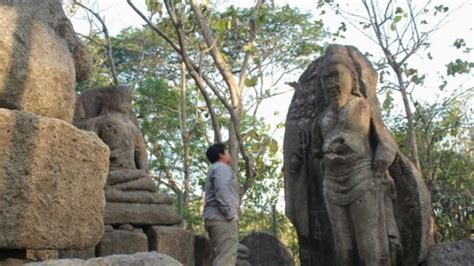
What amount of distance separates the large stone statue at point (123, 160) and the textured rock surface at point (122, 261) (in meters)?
3.76

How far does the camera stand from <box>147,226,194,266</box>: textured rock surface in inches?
235

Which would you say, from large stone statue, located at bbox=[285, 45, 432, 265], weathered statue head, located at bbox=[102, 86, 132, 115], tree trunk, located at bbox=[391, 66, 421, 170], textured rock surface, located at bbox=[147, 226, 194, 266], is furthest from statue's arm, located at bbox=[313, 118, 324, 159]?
tree trunk, located at bbox=[391, 66, 421, 170]

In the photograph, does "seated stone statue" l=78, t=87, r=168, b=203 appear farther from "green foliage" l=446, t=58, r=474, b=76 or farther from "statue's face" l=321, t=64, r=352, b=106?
"green foliage" l=446, t=58, r=474, b=76

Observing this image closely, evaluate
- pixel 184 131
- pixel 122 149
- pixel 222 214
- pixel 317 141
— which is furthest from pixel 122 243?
pixel 184 131

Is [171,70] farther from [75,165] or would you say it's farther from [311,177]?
[75,165]

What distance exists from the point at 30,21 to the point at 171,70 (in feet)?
63.1

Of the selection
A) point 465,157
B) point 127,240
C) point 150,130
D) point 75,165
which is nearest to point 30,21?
point 75,165

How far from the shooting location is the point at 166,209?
6.20 metres

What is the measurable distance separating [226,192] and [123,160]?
1.77m

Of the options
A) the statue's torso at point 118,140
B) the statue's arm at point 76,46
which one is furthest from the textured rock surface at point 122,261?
the statue's torso at point 118,140

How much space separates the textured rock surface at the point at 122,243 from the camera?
5504mm

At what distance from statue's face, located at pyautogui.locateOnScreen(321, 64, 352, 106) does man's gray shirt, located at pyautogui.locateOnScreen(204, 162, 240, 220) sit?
48.2 inches

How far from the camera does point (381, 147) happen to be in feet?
17.9

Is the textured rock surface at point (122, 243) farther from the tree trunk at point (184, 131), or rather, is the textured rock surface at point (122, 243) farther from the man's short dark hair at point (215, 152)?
the tree trunk at point (184, 131)
